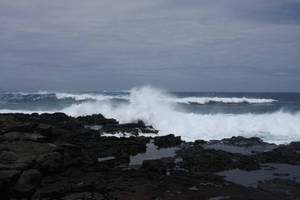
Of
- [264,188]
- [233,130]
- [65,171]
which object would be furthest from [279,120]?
[65,171]

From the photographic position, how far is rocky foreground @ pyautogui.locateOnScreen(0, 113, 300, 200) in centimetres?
885

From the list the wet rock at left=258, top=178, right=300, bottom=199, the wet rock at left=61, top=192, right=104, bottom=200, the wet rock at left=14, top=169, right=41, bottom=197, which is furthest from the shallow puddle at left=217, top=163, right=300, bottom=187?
the wet rock at left=14, top=169, right=41, bottom=197

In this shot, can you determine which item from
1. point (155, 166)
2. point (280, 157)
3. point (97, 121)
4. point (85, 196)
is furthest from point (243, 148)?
point (97, 121)

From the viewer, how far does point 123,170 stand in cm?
1155

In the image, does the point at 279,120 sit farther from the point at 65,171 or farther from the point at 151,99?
the point at 65,171

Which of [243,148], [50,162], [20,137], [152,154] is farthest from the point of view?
[243,148]

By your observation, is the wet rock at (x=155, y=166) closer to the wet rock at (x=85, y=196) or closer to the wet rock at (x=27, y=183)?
the wet rock at (x=85, y=196)

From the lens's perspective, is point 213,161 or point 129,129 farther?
point 129,129

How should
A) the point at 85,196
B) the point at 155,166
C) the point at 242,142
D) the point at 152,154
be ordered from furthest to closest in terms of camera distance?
the point at 242,142 → the point at 152,154 → the point at 155,166 → the point at 85,196

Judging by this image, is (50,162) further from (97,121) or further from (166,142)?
(97,121)

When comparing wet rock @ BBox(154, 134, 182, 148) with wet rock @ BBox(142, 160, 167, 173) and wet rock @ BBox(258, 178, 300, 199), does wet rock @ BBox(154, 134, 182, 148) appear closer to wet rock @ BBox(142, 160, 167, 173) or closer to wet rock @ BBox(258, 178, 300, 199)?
wet rock @ BBox(142, 160, 167, 173)

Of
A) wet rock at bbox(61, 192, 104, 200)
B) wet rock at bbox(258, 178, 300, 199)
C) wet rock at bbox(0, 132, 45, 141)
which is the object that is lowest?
wet rock at bbox(258, 178, 300, 199)

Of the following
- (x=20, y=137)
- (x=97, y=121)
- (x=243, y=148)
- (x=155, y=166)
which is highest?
(x=20, y=137)

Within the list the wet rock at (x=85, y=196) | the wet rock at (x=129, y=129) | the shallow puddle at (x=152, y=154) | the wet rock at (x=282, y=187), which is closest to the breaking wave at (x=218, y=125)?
the wet rock at (x=129, y=129)
